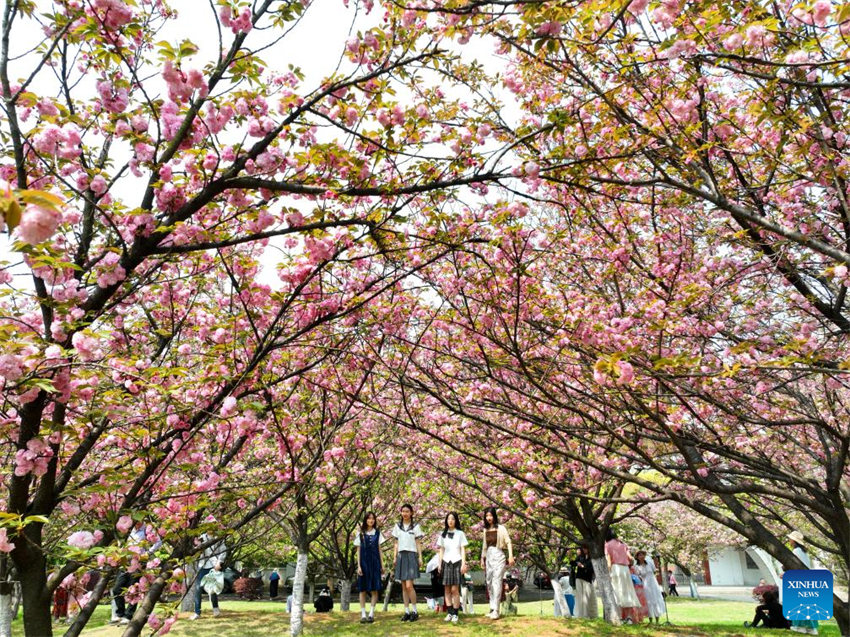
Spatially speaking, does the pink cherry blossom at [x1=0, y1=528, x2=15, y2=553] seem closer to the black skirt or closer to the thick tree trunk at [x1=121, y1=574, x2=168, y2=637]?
the thick tree trunk at [x1=121, y1=574, x2=168, y2=637]

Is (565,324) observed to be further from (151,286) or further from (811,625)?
(811,625)

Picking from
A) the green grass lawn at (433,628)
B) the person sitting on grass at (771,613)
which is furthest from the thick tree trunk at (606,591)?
the person sitting on grass at (771,613)

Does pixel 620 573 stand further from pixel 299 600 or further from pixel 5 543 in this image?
pixel 5 543

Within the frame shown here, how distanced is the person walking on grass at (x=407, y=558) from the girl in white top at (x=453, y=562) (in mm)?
535

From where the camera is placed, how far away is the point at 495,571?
8.27 metres

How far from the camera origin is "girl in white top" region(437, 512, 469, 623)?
852 centimetres

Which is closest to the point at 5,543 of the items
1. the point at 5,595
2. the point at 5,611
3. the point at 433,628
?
the point at 5,595

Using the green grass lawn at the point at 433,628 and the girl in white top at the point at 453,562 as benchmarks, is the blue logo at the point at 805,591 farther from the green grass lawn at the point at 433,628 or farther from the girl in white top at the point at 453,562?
the girl in white top at the point at 453,562

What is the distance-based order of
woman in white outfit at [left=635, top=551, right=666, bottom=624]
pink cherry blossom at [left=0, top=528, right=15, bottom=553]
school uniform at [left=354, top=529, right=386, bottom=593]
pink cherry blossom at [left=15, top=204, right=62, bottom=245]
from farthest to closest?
1. woman in white outfit at [left=635, top=551, right=666, bottom=624]
2. school uniform at [left=354, top=529, right=386, bottom=593]
3. pink cherry blossom at [left=0, top=528, right=15, bottom=553]
4. pink cherry blossom at [left=15, top=204, right=62, bottom=245]

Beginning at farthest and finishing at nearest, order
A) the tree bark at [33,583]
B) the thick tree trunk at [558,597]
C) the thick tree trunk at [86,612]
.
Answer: the thick tree trunk at [558,597] < the thick tree trunk at [86,612] < the tree bark at [33,583]

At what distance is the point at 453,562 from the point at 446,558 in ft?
0.39

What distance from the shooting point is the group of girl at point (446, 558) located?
8.27 meters

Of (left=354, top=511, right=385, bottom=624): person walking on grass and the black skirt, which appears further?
(left=354, top=511, right=385, bottom=624): person walking on grass

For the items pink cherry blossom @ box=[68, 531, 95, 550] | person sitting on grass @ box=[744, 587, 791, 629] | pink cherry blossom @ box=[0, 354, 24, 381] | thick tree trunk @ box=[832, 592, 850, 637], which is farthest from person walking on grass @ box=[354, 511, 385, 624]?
person sitting on grass @ box=[744, 587, 791, 629]
